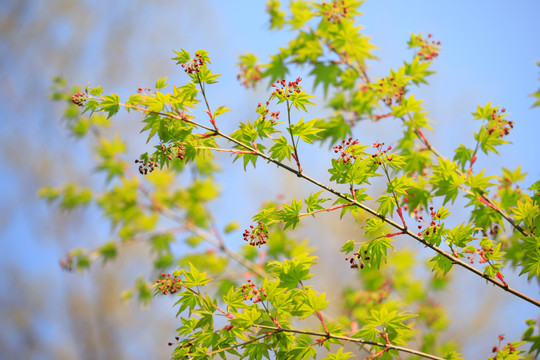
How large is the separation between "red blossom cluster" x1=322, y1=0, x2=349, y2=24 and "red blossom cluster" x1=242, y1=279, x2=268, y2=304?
197 cm

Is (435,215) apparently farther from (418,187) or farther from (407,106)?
(407,106)

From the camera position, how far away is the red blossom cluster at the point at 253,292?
6.01 feet

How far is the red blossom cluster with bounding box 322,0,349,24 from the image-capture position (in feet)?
9.77

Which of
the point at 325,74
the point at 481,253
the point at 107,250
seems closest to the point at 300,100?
the point at 481,253

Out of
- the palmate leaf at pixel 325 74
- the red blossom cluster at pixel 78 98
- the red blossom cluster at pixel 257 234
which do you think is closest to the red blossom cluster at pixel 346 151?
the red blossom cluster at pixel 257 234

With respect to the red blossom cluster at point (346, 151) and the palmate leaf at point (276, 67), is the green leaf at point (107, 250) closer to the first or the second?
the palmate leaf at point (276, 67)

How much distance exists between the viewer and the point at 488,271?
1878 millimetres

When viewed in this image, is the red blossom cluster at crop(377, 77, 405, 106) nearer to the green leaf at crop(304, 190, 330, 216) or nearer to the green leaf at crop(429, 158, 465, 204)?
the green leaf at crop(429, 158, 465, 204)

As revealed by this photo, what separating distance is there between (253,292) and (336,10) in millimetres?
2071

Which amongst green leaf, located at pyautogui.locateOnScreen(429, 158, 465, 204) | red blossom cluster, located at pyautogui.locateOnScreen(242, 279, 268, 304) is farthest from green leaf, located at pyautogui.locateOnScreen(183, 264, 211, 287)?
green leaf, located at pyautogui.locateOnScreen(429, 158, 465, 204)

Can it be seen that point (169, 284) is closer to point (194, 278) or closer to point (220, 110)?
point (194, 278)

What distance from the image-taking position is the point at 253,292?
1.84 m

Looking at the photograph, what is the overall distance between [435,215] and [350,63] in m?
1.57

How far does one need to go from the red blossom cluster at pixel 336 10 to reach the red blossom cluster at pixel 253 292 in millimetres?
1965
